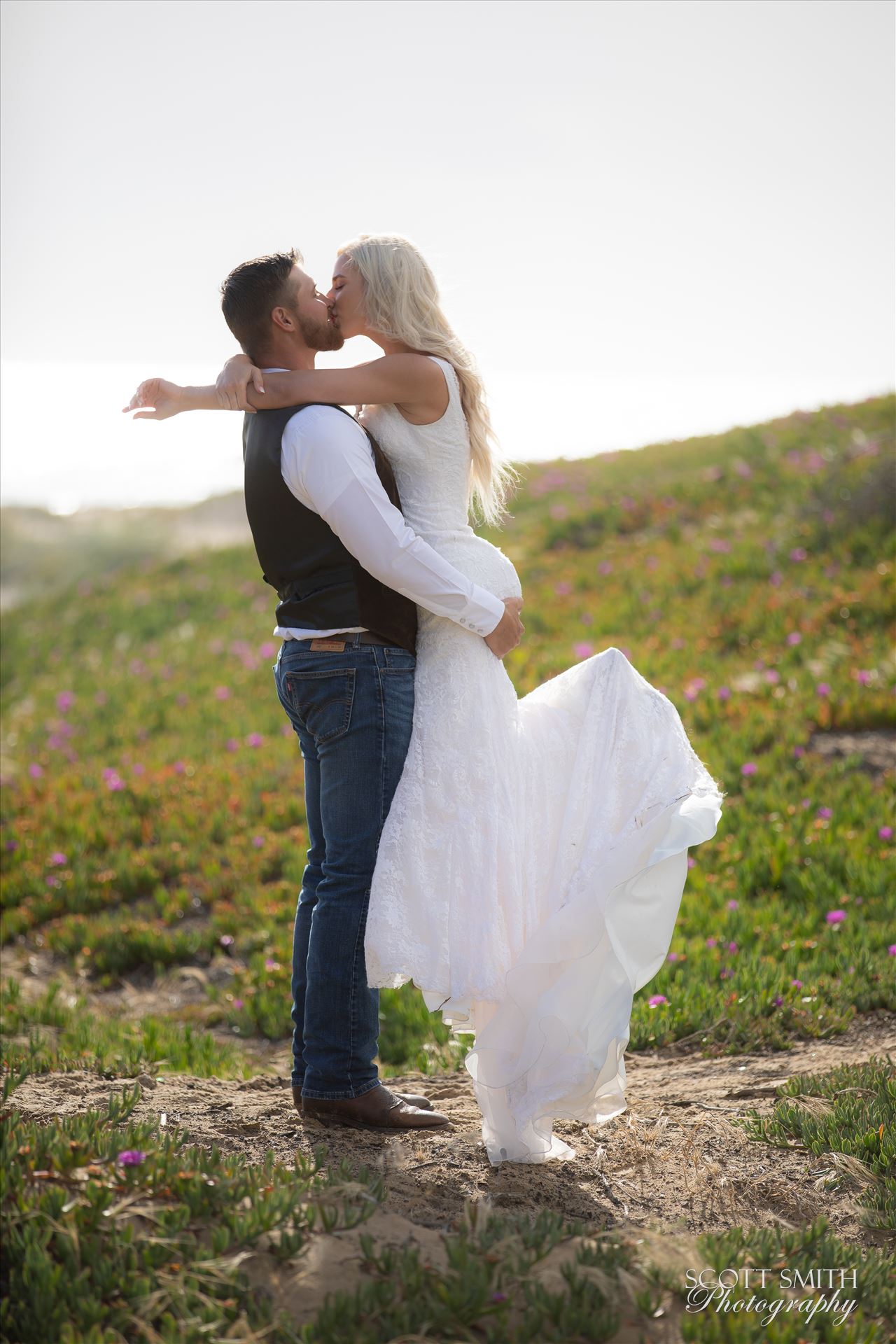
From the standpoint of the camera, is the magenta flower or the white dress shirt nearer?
the magenta flower

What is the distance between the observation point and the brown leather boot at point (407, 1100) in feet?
11.4

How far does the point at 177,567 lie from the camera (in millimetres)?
16953

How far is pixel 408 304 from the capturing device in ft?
10.2

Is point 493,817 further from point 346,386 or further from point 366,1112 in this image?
point 346,386

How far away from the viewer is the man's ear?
315 centimetres

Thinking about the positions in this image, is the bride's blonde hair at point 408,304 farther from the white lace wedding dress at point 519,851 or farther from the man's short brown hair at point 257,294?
the man's short brown hair at point 257,294

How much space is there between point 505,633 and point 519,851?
25.1 inches

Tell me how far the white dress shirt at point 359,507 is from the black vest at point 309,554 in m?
0.04

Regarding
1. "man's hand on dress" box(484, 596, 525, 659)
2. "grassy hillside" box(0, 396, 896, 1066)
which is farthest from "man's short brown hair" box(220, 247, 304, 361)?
"grassy hillside" box(0, 396, 896, 1066)

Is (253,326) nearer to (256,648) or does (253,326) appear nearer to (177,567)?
(256,648)

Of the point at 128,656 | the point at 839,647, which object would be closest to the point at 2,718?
the point at 128,656

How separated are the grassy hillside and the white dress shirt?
2.32 m

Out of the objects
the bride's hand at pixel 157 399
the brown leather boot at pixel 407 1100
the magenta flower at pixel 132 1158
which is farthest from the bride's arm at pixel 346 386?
the brown leather boot at pixel 407 1100

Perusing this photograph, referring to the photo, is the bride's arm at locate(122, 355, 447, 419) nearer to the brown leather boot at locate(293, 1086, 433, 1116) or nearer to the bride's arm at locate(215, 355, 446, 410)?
the bride's arm at locate(215, 355, 446, 410)
